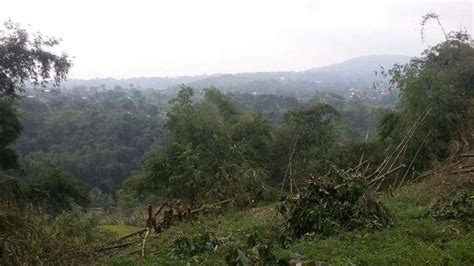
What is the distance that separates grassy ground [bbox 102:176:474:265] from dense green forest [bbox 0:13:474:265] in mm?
22

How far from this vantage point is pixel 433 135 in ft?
40.6

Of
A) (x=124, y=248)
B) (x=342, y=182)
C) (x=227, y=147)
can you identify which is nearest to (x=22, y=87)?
(x=227, y=147)

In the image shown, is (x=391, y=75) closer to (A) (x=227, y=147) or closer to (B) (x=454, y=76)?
(B) (x=454, y=76)

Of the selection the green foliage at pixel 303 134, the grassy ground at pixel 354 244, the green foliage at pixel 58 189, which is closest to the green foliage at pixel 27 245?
the grassy ground at pixel 354 244

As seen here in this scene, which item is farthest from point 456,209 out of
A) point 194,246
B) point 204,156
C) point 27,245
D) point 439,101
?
point 204,156

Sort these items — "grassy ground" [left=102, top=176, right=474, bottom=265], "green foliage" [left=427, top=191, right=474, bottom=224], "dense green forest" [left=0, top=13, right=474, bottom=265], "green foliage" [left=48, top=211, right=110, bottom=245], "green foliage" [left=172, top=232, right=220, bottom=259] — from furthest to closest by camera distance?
"green foliage" [left=48, top=211, right=110, bottom=245]
"green foliage" [left=427, top=191, right=474, bottom=224]
"green foliage" [left=172, top=232, right=220, bottom=259]
"dense green forest" [left=0, top=13, right=474, bottom=265]
"grassy ground" [left=102, top=176, right=474, bottom=265]

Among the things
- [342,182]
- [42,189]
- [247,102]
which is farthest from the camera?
[247,102]

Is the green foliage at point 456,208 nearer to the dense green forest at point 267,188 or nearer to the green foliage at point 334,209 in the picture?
the dense green forest at point 267,188

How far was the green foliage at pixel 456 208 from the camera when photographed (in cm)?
597

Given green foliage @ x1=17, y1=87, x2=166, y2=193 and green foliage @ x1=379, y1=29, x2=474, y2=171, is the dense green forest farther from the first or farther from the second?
green foliage @ x1=17, y1=87, x2=166, y2=193

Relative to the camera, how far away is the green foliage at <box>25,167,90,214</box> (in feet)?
40.8

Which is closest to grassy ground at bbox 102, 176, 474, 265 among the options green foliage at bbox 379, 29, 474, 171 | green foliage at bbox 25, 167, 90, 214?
green foliage at bbox 379, 29, 474, 171

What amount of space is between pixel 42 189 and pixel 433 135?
34.1 ft

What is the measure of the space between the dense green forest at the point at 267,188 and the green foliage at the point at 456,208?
23 mm
